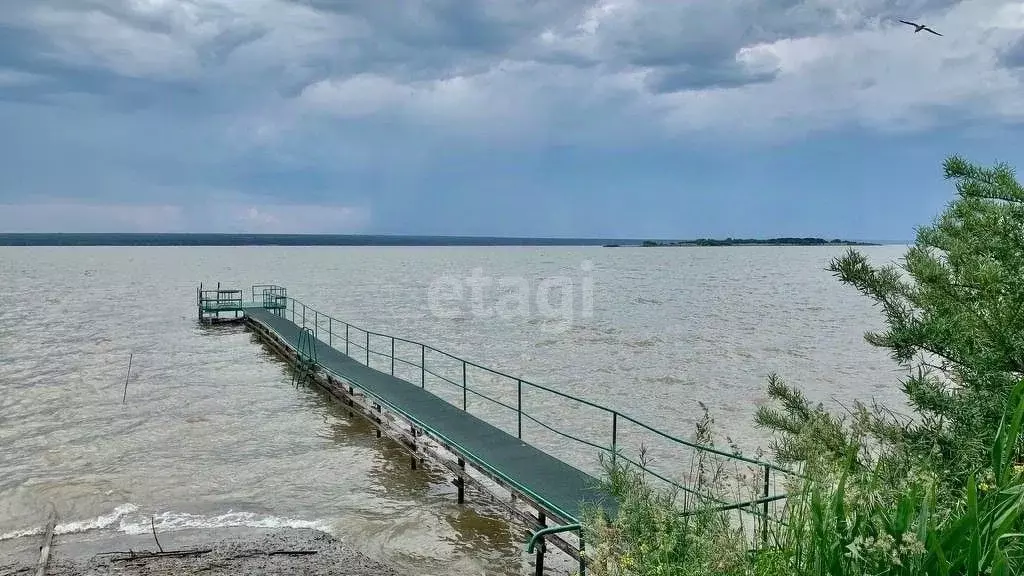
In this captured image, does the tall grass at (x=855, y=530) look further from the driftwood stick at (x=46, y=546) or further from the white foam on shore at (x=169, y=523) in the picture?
the driftwood stick at (x=46, y=546)

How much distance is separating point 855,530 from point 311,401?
17163mm

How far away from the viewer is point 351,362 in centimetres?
1892

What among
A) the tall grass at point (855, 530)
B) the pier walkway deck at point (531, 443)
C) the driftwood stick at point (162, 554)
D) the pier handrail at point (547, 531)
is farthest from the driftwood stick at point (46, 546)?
the tall grass at point (855, 530)

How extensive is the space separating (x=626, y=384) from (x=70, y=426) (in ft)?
48.3

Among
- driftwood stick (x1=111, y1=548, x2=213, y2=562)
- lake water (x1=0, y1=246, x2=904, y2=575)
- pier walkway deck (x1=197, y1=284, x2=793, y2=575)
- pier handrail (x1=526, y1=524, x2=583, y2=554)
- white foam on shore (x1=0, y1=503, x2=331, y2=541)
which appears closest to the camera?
pier handrail (x1=526, y1=524, x2=583, y2=554)

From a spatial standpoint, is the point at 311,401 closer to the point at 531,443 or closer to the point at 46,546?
the point at 531,443

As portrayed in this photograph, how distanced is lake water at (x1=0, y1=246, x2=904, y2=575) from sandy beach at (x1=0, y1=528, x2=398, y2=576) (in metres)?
0.43

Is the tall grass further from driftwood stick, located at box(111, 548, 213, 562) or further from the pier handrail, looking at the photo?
driftwood stick, located at box(111, 548, 213, 562)

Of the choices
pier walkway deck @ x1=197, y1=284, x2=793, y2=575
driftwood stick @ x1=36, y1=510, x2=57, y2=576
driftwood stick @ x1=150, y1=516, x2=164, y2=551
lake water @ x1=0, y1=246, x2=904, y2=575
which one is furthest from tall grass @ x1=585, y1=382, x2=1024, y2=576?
driftwood stick @ x1=36, y1=510, x2=57, y2=576

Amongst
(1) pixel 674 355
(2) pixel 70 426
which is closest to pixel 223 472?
(2) pixel 70 426

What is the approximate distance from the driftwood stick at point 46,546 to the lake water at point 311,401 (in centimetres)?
19

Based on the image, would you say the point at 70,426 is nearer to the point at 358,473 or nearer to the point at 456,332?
the point at 358,473

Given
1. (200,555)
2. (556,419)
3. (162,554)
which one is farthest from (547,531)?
(556,419)

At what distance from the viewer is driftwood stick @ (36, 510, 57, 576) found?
7.98 m
